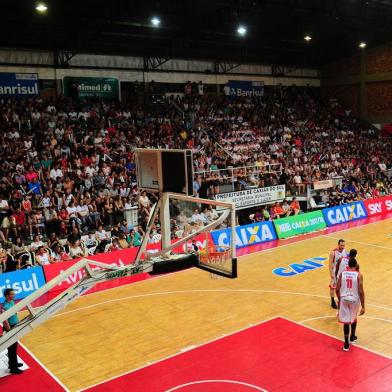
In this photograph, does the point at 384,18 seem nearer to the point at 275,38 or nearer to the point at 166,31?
the point at 275,38

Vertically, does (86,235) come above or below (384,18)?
below

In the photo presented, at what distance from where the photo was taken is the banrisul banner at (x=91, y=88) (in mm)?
25531

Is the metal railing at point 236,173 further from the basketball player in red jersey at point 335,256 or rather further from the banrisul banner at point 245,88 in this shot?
the basketball player in red jersey at point 335,256

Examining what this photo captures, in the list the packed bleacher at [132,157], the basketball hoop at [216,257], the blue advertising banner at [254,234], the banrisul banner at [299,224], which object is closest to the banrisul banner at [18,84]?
the packed bleacher at [132,157]

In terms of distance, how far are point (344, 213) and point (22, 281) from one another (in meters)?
14.7

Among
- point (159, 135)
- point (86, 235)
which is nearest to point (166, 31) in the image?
point (159, 135)

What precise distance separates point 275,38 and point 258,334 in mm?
22847

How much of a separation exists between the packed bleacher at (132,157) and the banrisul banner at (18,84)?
806mm

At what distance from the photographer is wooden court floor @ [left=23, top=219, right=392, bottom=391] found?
9.60 meters

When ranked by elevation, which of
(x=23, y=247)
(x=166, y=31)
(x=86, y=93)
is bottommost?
(x=23, y=247)

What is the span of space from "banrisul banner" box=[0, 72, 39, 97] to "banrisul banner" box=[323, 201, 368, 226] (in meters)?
15.2

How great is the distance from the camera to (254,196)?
21328mm

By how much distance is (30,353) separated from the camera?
389 inches

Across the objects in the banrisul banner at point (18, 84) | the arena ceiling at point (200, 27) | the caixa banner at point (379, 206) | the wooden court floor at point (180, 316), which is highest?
the arena ceiling at point (200, 27)
